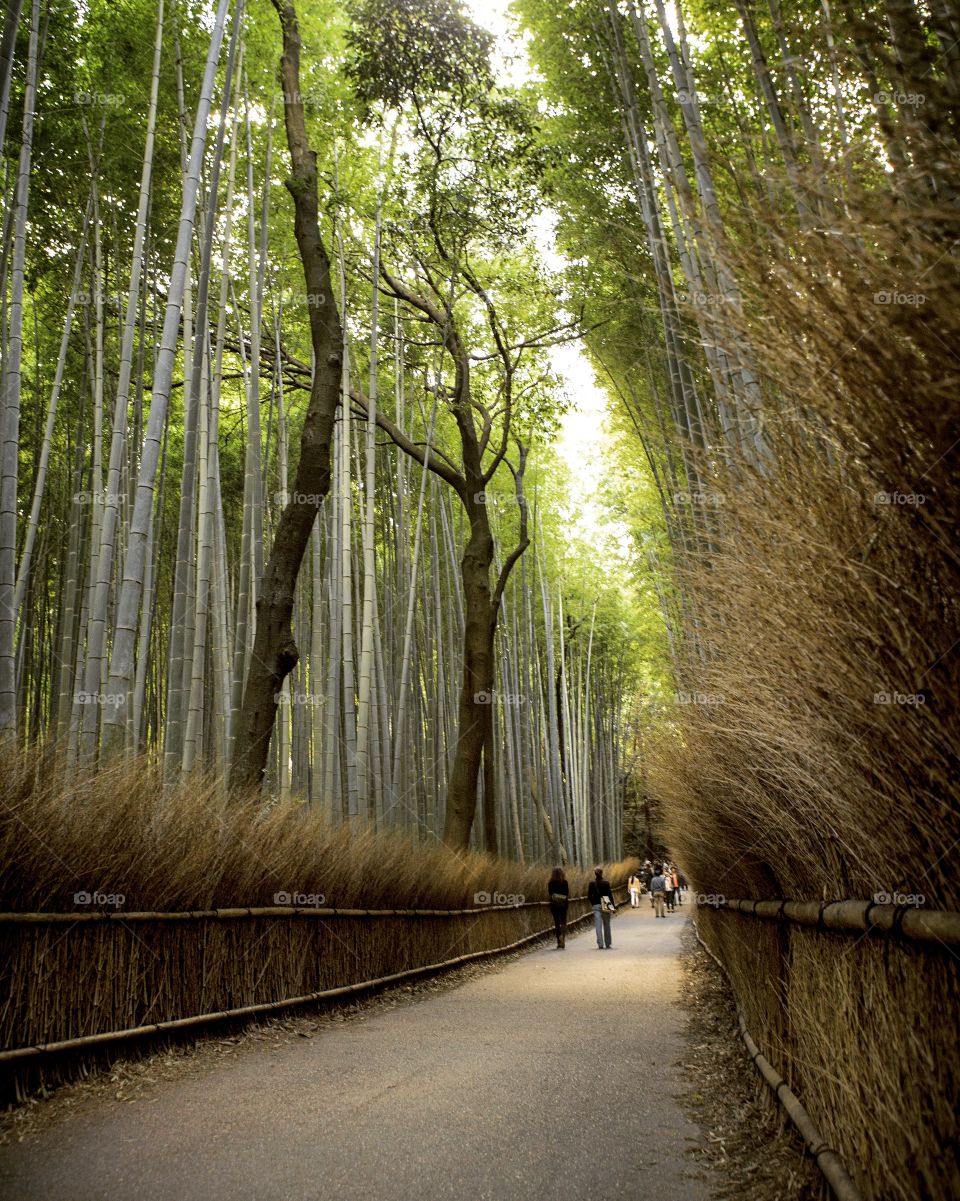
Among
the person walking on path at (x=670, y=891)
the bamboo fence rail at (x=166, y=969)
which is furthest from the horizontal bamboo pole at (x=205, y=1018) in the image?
the person walking on path at (x=670, y=891)

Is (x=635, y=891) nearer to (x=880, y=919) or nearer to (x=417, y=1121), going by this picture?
(x=417, y=1121)

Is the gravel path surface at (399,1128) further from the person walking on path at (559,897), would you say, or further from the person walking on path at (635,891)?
the person walking on path at (635,891)

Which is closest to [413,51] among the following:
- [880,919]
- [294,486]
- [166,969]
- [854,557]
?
[294,486]

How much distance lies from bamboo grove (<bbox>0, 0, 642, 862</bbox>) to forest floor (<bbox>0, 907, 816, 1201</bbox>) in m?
1.32

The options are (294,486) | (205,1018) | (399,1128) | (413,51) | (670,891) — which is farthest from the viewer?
(670,891)

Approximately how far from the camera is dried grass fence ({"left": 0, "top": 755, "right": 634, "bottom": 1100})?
10.5 feet

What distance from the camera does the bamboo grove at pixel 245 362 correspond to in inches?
235

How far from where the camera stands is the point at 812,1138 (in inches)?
83.4

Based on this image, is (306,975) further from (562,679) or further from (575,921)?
(562,679)

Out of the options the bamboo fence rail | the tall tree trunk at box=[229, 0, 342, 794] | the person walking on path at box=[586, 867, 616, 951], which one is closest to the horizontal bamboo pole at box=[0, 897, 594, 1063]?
the bamboo fence rail

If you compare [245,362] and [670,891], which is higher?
[245,362]

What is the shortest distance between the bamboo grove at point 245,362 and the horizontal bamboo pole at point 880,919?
264cm

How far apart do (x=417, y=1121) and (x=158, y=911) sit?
60.5 inches

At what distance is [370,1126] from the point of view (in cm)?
301
